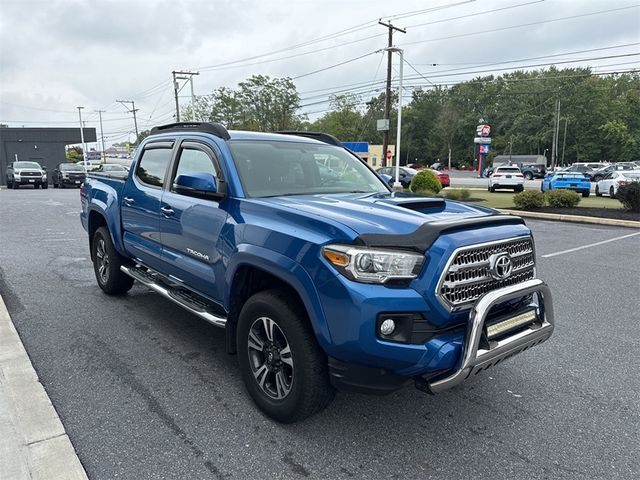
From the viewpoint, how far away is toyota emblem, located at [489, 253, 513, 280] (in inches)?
111

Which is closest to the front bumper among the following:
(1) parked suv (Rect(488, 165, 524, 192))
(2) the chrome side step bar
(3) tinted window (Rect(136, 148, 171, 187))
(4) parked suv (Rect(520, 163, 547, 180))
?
(2) the chrome side step bar

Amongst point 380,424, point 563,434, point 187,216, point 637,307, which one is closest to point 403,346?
point 380,424

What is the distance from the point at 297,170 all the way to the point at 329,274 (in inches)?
65.8

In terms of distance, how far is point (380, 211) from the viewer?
2967 millimetres

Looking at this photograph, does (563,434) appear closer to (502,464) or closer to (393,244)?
(502,464)

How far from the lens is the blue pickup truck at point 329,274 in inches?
99.3

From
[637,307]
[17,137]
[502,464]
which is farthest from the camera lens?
[17,137]

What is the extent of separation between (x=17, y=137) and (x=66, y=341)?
49878 mm

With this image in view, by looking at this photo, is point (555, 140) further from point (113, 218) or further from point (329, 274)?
point (329, 274)

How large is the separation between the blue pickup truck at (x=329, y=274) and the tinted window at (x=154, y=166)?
25cm

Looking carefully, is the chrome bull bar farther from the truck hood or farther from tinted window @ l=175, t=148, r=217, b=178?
tinted window @ l=175, t=148, r=217, b=178

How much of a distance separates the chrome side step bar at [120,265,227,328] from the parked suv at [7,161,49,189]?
98.5 ft

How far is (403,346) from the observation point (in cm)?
248

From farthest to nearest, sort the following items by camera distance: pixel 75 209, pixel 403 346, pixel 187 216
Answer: pixel 75 209, pixel 187 216, pixel 403 346
